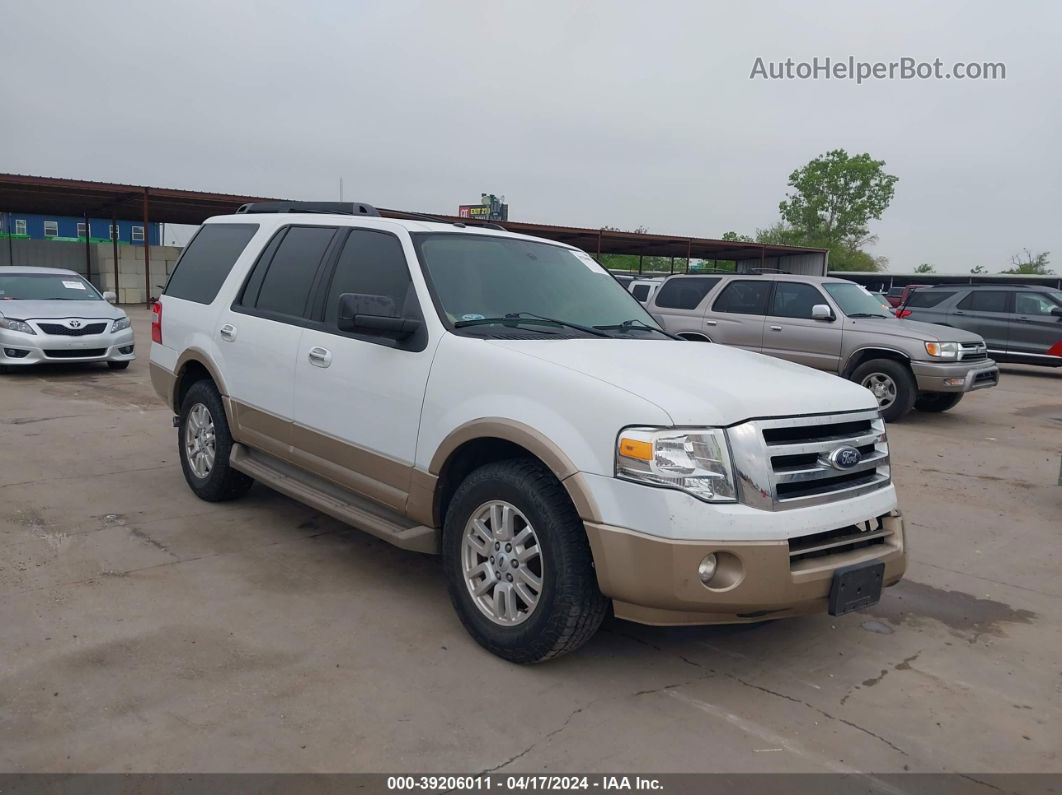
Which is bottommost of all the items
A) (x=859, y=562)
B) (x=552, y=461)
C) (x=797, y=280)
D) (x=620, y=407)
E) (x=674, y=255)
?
(x=859, y=562)

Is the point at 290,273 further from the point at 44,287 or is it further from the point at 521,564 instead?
the point at 44,287

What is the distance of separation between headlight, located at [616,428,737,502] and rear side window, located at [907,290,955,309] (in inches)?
631

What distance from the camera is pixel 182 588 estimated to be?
4.40 m

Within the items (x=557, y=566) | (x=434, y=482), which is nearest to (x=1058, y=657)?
(x=557, y=566)

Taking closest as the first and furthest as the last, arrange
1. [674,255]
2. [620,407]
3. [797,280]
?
[620,407] → [797,280] → [674,255]

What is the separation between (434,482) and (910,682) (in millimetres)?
2275

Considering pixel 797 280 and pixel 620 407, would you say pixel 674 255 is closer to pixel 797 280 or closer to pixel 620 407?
pixel 797 280

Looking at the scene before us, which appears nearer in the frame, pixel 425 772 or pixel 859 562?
pixel 425 772

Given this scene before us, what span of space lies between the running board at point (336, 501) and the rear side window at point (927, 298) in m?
15.6

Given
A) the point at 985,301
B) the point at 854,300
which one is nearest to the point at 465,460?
the point at 854,300

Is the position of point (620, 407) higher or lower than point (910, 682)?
higher

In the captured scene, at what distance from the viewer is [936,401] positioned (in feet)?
37.7

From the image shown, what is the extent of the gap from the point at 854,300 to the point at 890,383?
4.75 ft

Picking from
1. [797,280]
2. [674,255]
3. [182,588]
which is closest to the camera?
[182,588]
